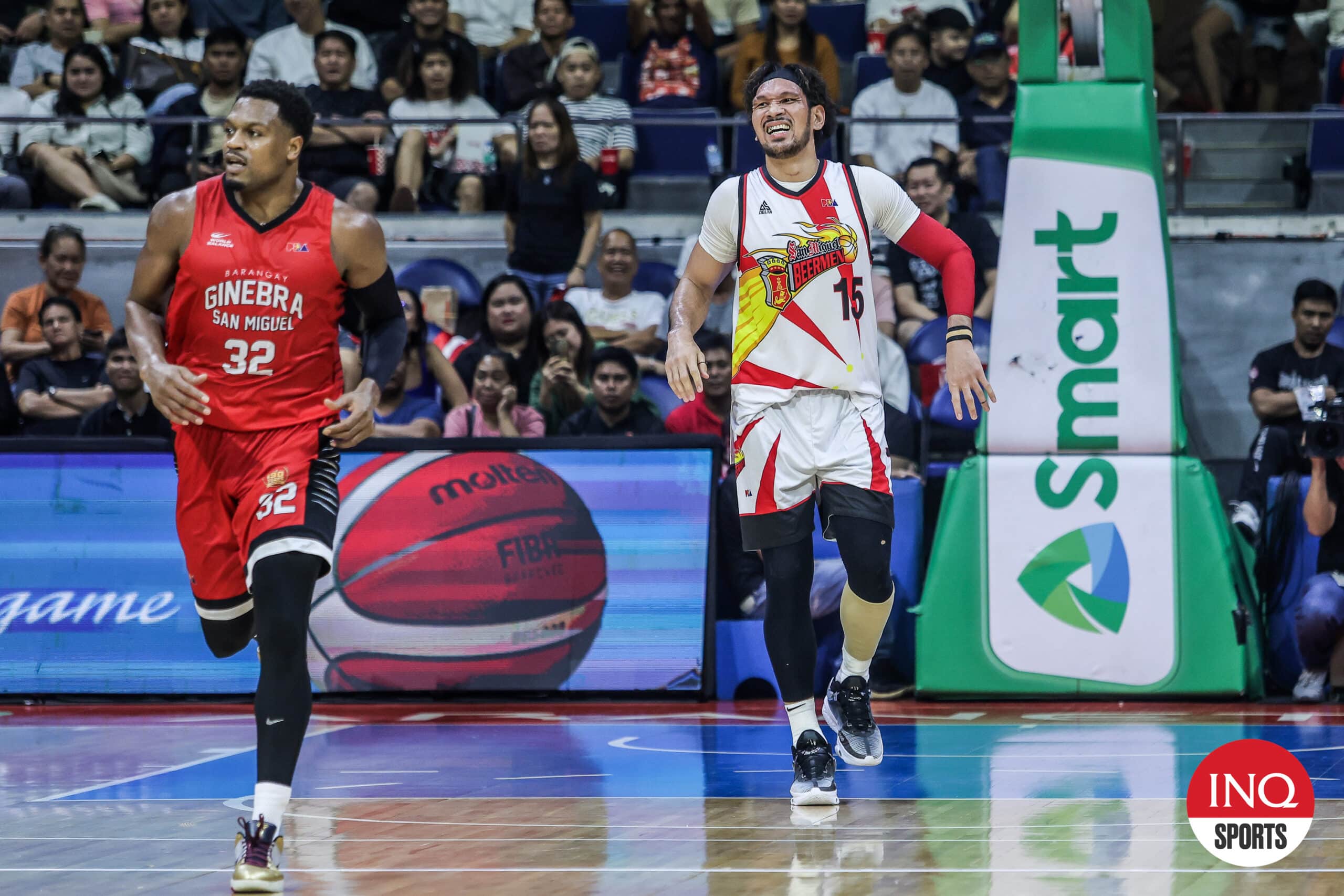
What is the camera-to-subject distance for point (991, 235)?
34.3ft

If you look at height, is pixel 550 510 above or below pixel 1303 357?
below

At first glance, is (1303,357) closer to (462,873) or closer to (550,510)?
(550,510)

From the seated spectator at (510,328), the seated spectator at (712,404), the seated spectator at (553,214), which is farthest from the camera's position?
the seated spectator at (553,214)

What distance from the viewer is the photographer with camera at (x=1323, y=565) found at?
24.8 ft

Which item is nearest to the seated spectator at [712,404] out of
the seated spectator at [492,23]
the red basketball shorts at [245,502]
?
the red basketball shorts at [245,502]

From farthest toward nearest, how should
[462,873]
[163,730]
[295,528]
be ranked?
[163,730], [295,528], [462,873]

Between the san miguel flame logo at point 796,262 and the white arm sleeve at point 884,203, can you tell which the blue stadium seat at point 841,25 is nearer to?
the white arm sleeve at point 884,203

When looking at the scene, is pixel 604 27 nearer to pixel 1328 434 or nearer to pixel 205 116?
pixel 205 116

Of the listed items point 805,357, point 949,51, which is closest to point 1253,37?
point 949,51

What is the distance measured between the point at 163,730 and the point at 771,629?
328cm

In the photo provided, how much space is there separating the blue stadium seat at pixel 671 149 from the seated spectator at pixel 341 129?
199 cm

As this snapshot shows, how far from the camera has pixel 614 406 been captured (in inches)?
350

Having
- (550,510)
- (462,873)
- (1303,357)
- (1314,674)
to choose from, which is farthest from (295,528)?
(1303,357)

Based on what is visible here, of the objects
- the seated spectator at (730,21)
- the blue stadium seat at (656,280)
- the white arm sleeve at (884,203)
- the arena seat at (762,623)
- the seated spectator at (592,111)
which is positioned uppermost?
the seated spectator at (730,21)
